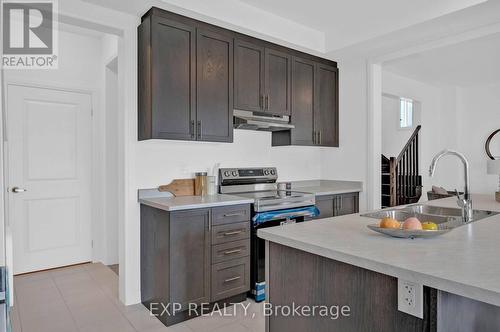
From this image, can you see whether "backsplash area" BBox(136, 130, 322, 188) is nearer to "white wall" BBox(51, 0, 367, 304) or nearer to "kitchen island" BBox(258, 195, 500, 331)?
"white wall" BBox(51, 0, 367, 304)

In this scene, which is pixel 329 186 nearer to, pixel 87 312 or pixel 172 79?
pixel 172 79

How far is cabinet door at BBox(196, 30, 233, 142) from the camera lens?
117 inches

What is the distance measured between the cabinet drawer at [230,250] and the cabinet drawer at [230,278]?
40 millimetres

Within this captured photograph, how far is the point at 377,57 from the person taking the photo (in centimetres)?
391

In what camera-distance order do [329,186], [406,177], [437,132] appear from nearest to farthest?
[329,186], [406,177], [437,132]

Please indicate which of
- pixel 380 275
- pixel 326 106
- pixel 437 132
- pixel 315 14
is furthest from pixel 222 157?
pixel 437 132

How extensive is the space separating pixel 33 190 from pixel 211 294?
2405 mm

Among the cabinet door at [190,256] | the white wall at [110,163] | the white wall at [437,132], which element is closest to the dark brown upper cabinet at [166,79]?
the cabinet door at [190,256]

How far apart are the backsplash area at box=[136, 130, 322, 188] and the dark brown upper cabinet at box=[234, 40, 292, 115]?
16.5 inches

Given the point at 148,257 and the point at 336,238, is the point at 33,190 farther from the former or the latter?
the point at 336,238

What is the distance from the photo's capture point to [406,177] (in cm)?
585

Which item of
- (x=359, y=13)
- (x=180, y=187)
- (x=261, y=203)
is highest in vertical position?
(x=359, y=13)

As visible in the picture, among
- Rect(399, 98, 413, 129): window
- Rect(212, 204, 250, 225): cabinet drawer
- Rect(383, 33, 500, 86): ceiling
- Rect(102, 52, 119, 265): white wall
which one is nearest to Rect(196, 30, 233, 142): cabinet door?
Rect(212, 204, 250, 225): cabinet drawer

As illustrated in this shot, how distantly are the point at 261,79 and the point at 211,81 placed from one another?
629 millimetres
